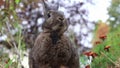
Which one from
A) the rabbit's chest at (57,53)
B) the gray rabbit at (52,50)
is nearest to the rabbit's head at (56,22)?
the gray rabbit at (52,50)

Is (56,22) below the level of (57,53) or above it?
above

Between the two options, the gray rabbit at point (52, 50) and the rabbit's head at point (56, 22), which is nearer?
the rabbit's head at point (56, 22)

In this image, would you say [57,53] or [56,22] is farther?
[57,53]

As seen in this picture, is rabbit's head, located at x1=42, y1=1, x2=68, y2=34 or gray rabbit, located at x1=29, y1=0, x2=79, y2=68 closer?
rabbit's head, located at x1=42, y1=1, x2=68, y2=34

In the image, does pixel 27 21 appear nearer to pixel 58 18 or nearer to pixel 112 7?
pixel 58 18

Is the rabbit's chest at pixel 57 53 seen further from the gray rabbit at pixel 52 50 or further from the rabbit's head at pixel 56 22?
the rabbit's head at pixel 56 22

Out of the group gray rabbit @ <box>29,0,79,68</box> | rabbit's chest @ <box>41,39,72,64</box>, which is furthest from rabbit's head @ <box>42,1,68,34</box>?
rabbit's chest @ <box>41,39,72,64</box>

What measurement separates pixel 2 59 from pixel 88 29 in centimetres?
501

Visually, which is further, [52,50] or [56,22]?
[52,50]

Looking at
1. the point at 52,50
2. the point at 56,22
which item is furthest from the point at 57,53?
the point at 56,22

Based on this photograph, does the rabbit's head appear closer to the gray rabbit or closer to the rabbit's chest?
the gray rabbit

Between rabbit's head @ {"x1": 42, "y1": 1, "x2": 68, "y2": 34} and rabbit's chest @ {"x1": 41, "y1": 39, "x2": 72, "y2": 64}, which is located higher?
rabbit's head @ {"x1": 42, "y1": 1, "x2": 68, "y2": 34}

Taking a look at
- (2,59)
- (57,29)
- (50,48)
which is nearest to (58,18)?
(57,29)

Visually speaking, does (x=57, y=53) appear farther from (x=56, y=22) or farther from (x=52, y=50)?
(x=56, y=22)
